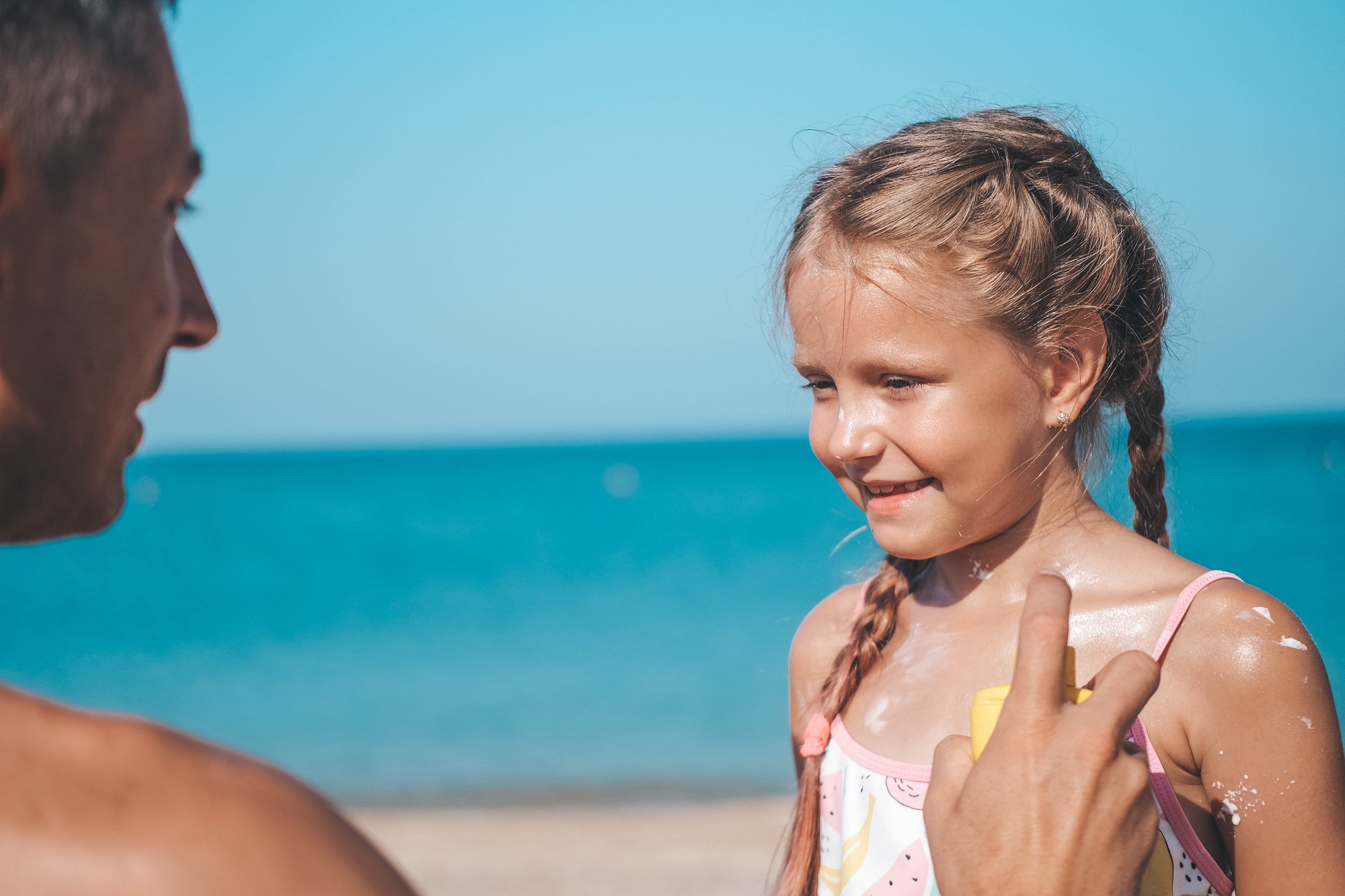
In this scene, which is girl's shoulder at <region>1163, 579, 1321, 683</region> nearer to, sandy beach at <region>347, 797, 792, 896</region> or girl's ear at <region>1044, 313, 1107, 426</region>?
girl's ear at <region>1044, 313, 1107, 426</region>

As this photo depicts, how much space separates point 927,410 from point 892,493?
8.5 inches

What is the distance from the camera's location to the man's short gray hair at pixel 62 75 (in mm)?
992

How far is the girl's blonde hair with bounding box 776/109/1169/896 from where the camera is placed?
6.66 feet

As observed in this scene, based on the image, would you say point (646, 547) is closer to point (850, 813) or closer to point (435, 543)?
point (435, 543)

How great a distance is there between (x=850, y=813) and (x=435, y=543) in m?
35.4

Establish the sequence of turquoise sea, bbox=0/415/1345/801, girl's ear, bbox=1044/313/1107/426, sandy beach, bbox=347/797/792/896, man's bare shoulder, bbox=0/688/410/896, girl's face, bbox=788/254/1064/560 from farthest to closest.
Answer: turquoise sea, bbox=0/415/1345/801
sandy beach, bbox=347/797/792/896
girl's ear, bbox=1044/313/1107/426
girl's face, bbox=788/254/1064/560
man's bare shoulder, bbox=0/688/410/896

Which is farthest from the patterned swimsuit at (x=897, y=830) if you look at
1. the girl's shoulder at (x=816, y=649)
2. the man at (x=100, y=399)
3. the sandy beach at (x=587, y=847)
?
the sandy beach at (x=587, y=847)

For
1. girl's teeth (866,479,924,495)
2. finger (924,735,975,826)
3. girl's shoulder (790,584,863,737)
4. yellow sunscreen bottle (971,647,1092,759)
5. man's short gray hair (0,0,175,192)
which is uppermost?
man's short gray hair (0,0,175,192)

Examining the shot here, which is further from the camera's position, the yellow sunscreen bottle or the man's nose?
the man's nose

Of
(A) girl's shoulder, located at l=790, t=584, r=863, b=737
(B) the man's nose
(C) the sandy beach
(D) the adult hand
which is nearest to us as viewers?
(D) the adult hand

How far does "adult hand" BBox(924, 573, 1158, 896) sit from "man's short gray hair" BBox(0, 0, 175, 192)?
3.81ft

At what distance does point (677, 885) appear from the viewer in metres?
6.76

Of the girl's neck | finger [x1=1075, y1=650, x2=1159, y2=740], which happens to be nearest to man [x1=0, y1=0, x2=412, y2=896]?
finger [x1=1075, y1=650, x2=1159, y2=740]

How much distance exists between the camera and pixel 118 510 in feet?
4.16
